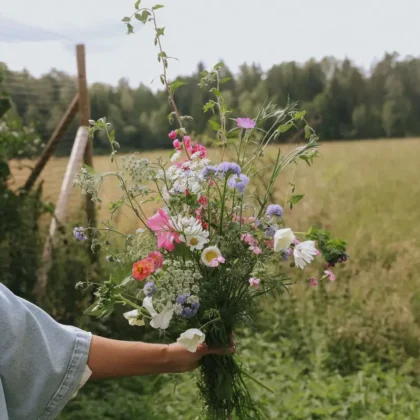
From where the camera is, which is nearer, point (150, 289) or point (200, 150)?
point (150, 289)

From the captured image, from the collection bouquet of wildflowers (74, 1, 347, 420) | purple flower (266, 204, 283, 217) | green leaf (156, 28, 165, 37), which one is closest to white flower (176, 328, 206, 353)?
bouquet of wildflowers (74, 1, 347, 420)

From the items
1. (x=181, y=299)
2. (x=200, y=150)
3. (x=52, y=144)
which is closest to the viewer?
(x=181, y=299)

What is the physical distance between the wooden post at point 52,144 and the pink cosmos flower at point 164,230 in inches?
72.1

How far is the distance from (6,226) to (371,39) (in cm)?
179

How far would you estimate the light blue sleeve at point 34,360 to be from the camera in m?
0.84

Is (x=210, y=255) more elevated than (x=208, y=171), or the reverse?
(x=208, y=171)

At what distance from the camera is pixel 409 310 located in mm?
2396

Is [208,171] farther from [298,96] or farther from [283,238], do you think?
[298,96]

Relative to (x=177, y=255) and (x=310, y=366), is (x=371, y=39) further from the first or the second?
(x=177, y=255)

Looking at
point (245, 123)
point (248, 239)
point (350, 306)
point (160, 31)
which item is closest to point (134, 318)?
point (248, 239)

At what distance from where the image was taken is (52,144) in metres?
2.62

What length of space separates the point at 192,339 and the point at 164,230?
0.57 feet

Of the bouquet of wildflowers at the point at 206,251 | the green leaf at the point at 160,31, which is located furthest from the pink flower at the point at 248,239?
the green leaf at the point at 160,31

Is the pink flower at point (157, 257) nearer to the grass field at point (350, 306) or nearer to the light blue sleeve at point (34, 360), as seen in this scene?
the light blue sleeve at point (34, 360)
